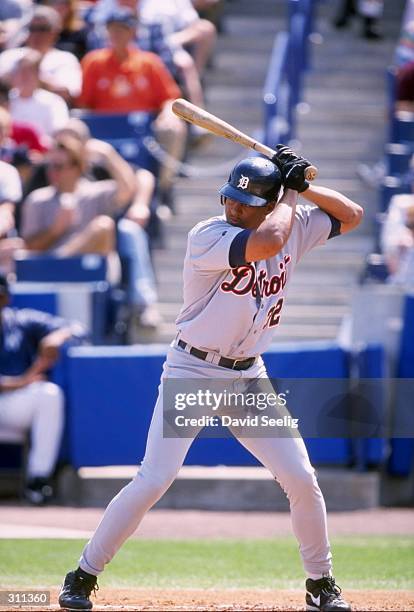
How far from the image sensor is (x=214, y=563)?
280 inches

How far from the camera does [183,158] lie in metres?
12.0

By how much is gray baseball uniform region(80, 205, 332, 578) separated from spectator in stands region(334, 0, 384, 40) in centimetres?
Answer: 831

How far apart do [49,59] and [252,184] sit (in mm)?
7121

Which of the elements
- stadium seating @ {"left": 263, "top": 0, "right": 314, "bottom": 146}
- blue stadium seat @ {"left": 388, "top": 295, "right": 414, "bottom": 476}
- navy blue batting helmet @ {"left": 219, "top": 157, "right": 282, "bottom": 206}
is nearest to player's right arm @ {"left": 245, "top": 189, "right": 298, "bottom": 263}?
navy blue batting helmet @ {"left": 219, "top": 157, "right": 282, "bottom": 206}

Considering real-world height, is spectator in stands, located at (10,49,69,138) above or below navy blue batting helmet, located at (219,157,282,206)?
below

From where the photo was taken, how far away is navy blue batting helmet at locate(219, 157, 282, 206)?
516 cm

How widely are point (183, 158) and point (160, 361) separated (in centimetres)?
339

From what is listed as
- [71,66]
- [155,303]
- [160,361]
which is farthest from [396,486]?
[71,66]

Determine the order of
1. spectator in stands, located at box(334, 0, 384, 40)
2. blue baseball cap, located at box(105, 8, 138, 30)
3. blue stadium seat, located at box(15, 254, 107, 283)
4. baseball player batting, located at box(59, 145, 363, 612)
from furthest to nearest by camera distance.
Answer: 1. spectator in stands, located at box(334, 0, 384, 40)
2. blue baseball cap, located at box(105, 8, 138, 30)
3. blue stadium seat, located at box(15, 254, 107, 283)
4. baseball player batting, located at box(59, 145, 363, 612)

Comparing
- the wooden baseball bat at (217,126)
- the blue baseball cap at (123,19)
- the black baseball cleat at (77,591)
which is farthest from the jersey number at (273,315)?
the blue baseball cap at (123,19)

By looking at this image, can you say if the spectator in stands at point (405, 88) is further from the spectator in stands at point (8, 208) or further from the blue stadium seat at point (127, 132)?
the spectator in stands at point (8, 208)

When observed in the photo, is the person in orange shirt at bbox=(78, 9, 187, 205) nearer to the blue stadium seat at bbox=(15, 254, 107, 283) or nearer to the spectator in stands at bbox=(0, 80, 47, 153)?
the spectator in stands at bbox=(0, 80, 47, 153)

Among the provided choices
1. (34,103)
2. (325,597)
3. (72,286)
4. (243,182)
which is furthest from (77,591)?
(34,103)

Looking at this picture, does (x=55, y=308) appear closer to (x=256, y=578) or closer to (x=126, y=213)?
(x=126, y=213)
